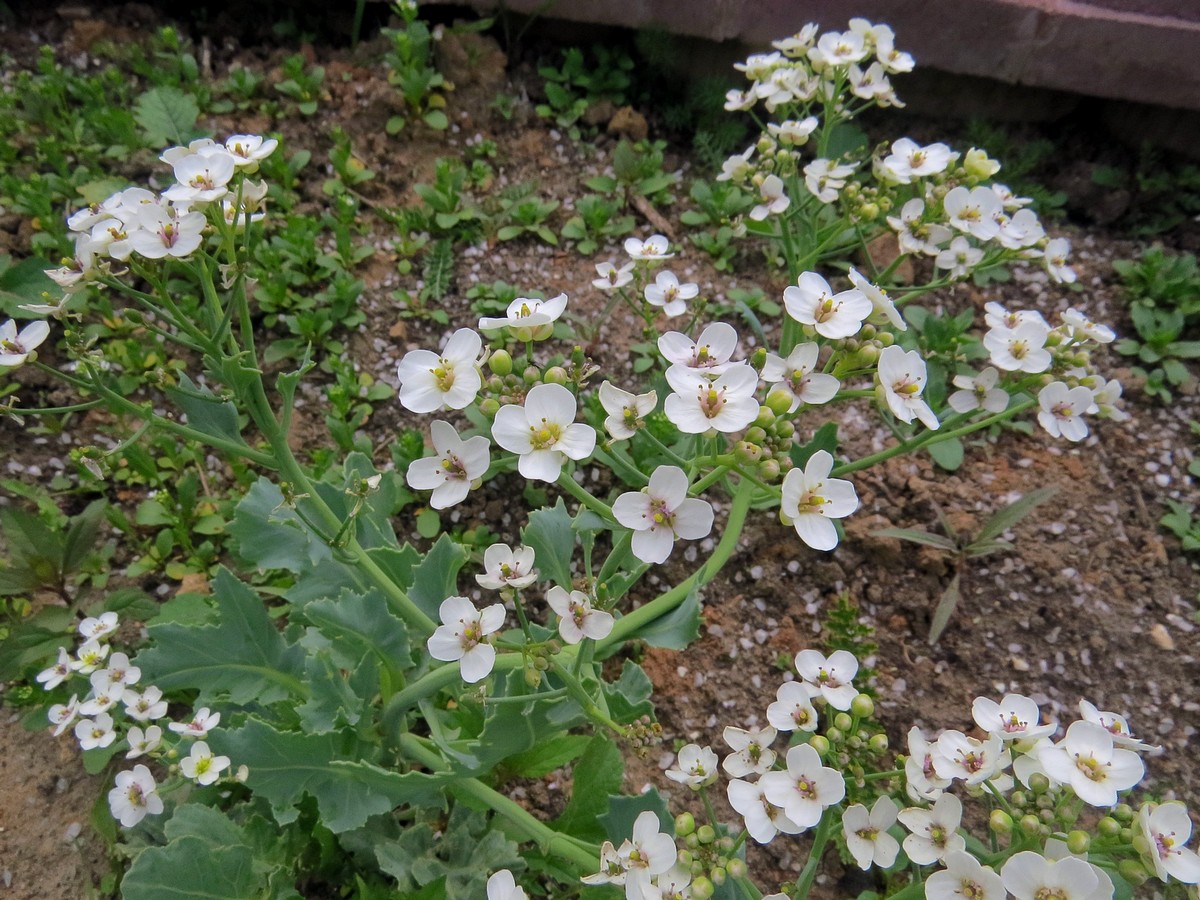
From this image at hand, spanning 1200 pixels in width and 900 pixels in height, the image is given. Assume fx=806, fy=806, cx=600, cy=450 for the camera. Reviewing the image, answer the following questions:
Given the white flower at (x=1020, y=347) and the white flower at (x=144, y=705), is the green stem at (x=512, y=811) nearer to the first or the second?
the white flower at (x=144, y=705)

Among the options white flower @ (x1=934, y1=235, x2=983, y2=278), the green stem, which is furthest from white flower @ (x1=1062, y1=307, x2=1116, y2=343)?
the green stem

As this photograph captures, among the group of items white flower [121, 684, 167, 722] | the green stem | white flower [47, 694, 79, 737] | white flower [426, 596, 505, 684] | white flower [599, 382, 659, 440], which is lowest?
white flower [47, 694, 79, 737]

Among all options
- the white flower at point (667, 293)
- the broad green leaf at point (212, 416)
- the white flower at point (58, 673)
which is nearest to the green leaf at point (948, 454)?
the white flower at point (667, 293)

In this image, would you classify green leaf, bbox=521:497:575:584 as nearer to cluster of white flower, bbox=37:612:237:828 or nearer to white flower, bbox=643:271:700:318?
white flower, bbox=643:271:700:318

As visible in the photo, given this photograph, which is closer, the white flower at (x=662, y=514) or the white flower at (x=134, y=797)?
the white flower at (x=662, y=514)

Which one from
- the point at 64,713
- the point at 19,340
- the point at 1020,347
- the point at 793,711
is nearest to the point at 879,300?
the point at 1020,347

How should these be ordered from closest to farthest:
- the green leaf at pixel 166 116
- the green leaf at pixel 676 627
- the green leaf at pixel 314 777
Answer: the green leaf at pixel 676 627 → the green leaf at pixel 314 777 → the green leaf at pixel 166 116

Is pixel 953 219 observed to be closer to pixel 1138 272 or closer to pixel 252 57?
pixel 1138 272

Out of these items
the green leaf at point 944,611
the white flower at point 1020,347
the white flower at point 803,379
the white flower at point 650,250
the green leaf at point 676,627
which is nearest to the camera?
the white flower at point 803,379
